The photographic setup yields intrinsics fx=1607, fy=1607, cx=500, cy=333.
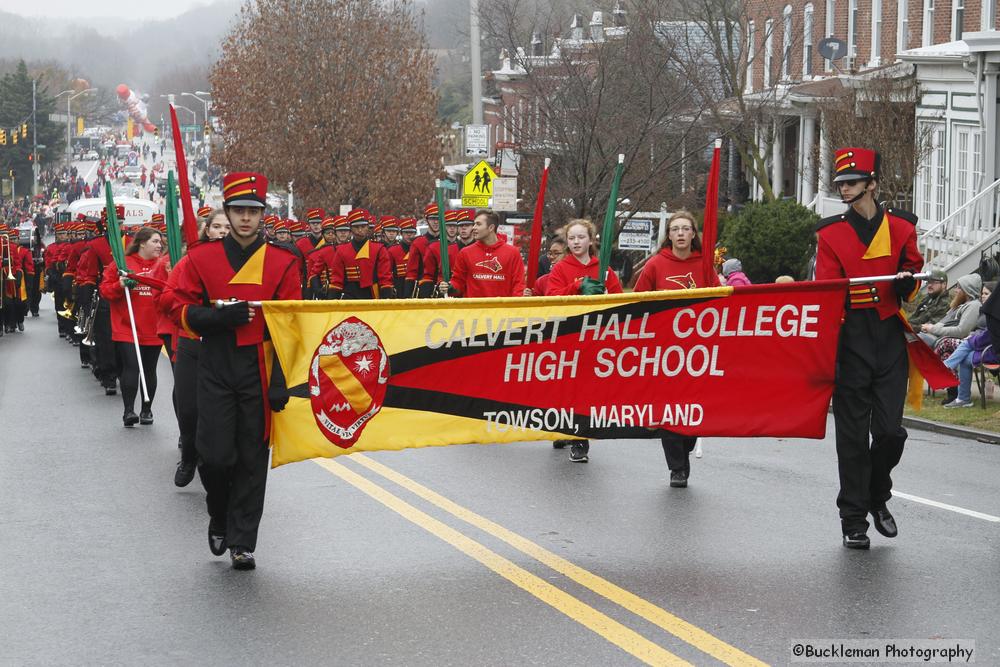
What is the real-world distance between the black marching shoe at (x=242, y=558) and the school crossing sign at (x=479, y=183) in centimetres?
1831

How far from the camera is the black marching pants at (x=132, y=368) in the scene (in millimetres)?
15076

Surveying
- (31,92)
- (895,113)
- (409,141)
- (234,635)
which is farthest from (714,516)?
(31,92)

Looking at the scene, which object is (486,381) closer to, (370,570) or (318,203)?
(370,570)

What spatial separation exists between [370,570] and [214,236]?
7.50ft

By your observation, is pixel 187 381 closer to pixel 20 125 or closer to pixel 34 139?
pixel 34 139

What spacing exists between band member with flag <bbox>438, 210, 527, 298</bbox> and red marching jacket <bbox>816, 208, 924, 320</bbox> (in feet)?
17.0

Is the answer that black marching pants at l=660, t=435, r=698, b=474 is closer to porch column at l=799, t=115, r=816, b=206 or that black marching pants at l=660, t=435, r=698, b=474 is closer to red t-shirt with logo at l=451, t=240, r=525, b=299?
red t-shirt with logo at l=451, t=240, r=525, b=299

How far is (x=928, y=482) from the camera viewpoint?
11.5m

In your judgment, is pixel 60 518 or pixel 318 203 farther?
pixel 318 203

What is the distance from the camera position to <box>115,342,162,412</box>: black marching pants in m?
15.1

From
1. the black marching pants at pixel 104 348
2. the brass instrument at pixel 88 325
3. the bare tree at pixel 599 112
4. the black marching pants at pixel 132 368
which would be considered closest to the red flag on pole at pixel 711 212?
the black marching pants at pixel 132 368

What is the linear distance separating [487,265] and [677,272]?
3.21 metres

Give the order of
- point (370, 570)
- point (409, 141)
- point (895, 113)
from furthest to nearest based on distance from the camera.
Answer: point (409, 141), point (895, 113), point (370, 570)

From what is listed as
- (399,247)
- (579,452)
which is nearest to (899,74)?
(399,247)
